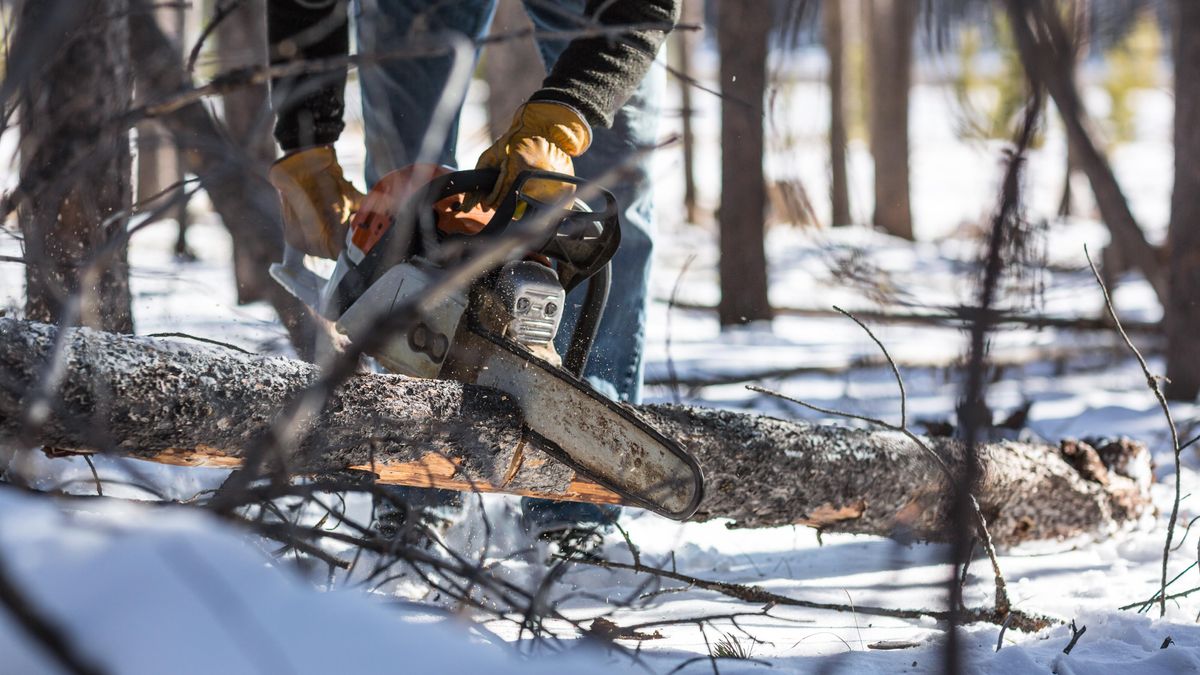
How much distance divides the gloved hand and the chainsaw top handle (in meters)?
0.02

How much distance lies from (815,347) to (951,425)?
2.38 m

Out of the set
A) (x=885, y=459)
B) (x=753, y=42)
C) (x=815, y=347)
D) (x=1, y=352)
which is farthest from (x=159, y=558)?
(x=753, y=42)

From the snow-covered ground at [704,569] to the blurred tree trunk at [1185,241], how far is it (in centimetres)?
25

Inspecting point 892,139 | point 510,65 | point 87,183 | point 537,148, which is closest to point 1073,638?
point 537,148

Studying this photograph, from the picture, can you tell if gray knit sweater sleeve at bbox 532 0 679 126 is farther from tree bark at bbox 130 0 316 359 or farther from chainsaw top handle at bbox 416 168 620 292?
tree bark at bbox 130 0 316 359

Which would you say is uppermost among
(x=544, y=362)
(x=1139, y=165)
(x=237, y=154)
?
(x=1139, y=165)

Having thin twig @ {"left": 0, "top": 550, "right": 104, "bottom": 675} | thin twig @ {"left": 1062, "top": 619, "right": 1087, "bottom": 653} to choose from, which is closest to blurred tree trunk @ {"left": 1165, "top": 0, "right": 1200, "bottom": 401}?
thin twig @ {"left": 1062, "top": 619, "right": 1087, "bottom": 653}

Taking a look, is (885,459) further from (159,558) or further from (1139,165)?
(1139,165)

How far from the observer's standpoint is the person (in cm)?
202

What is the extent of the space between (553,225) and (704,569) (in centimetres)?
98

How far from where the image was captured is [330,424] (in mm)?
1539

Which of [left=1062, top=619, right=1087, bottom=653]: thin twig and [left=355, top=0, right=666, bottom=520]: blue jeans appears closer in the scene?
[left=1062, top=619, right=1087, bottom=653]: thin twig

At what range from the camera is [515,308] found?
1.81m

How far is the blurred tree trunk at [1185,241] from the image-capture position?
4.37m
